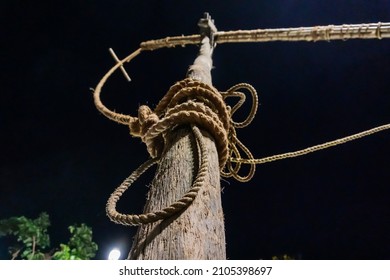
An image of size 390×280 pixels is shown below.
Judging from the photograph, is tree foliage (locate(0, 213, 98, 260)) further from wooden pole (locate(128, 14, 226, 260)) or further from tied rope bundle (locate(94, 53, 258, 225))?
wooden pole (locate(128, 14, 226, 260))

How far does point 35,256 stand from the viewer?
10.7 metres

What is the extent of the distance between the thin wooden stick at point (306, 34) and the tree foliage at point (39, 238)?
8.29 m

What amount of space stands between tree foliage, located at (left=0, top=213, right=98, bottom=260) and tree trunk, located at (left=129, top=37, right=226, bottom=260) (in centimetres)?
971

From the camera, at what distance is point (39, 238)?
11.8m

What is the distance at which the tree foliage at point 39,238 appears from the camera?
35.8 ft

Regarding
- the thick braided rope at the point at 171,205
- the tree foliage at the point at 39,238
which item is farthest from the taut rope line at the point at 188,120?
the tree foliage at the point at 39,238

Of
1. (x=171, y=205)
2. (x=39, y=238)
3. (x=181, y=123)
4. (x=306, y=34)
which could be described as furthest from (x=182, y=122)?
(x=39, y=238)

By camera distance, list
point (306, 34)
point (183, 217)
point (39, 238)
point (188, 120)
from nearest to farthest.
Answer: point (183, 217), point (188, 120), point (306, 34), point (39, 238)

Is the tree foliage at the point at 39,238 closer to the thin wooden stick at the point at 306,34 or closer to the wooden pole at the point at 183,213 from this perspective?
the thin wooden stick at the point at 306,34

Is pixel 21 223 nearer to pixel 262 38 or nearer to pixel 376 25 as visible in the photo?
pixel 262 38

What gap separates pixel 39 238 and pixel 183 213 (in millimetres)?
11974

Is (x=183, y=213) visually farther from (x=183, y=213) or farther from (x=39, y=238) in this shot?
(x=39, y=238)

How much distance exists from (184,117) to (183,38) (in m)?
2.63
